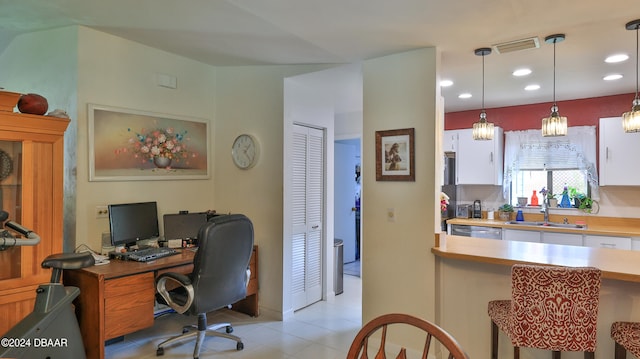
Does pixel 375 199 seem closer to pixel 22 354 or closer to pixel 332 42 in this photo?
pixel 332 42

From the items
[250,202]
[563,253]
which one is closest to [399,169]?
[563,253]

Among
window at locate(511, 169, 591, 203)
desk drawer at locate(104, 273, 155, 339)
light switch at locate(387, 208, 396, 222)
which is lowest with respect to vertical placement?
desk drawer at locate(104, 273, 155, 339)

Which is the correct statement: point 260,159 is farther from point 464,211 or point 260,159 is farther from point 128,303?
point 464,211

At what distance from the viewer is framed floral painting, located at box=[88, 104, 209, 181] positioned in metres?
3.24

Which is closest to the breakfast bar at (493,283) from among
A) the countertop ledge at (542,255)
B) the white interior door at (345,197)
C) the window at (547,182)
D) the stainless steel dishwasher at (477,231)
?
the countertop ledge at (542,255)

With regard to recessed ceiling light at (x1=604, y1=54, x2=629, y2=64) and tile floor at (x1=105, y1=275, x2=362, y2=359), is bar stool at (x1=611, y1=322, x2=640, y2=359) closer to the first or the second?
tile floor at (x1=105, y1=275, x2=362, y2=359)

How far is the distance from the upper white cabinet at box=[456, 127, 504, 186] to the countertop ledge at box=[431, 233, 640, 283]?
7.44ft

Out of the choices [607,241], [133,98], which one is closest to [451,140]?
[607,241]

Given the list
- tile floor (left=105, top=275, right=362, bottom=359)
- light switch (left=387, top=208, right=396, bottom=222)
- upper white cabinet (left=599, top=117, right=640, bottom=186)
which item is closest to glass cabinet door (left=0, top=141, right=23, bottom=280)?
tile floor (left=105, top=275, right=362, bottom=359)

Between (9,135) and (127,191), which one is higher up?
(9,135)

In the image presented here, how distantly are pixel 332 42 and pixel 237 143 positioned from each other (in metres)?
1.61

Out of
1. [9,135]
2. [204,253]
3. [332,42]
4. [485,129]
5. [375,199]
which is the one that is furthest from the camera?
[485,129]

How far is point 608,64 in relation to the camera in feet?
11.4

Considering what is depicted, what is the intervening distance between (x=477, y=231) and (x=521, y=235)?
0.53 m
